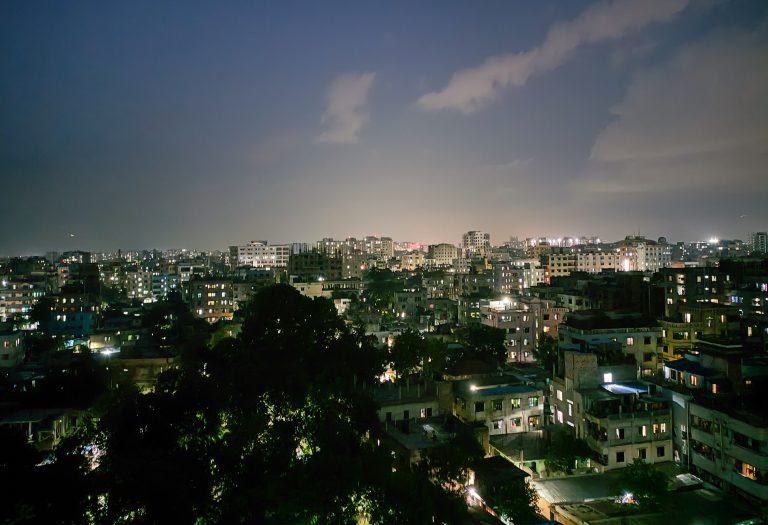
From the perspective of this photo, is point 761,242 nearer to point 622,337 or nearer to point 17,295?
point 622,337

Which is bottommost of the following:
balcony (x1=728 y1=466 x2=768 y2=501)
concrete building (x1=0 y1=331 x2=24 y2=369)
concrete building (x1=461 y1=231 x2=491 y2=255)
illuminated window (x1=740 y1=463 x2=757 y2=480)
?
balcony (x1=728 y1=466 x2=768 y2=501)

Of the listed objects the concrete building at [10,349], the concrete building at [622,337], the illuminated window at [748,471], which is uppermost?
the concrete building at [622,337]

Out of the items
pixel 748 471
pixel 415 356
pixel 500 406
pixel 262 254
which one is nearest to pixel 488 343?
pixel 415 356

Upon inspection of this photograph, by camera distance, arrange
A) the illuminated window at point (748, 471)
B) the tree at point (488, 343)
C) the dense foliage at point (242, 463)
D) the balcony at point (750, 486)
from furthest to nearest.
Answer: the tree at point (488, 343), the illuminated window at point (748, 471), the balcony at point (750, 486), the dense foliage at point (242, 463)

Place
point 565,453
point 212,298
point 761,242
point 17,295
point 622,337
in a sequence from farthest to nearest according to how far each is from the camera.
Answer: point 761,242
point 212,298
point 17,295
point 622,337
point 565,453

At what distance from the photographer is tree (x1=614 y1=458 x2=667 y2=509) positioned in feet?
37.2

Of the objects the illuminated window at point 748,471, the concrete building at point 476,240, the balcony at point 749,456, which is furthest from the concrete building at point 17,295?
the concrete building at point 476,240

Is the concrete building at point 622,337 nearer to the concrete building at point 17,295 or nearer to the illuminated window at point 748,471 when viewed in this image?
the illuminated window at point 748,471

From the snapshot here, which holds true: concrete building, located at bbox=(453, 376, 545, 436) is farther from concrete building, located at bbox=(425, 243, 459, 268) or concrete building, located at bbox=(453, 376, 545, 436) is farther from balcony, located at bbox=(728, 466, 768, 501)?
concrete building, located at bbox=(425, 243, 459, 268)

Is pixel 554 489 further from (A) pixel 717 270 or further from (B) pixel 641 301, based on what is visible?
(A) pixel 717 270

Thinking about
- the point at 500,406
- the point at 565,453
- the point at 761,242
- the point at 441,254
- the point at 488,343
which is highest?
the point at 761,242

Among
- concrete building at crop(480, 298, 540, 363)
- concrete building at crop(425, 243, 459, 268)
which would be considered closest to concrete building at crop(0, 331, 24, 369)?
concrete building at crop(480, 298, 540, 363)

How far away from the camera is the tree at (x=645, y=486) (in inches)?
446

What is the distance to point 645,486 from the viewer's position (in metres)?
11.3
